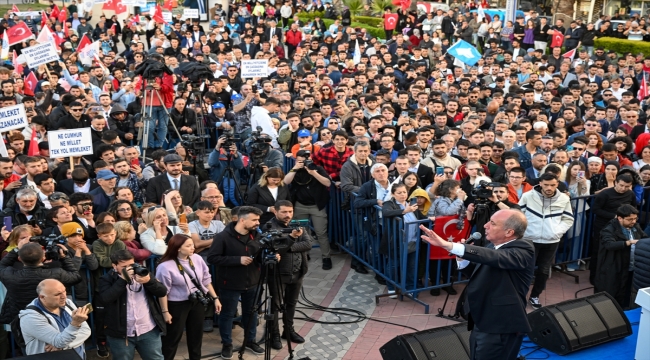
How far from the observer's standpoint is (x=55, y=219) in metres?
7.67

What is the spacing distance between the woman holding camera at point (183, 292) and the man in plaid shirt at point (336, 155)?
11.8ft

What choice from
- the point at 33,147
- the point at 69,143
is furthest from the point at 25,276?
the point at 33,147

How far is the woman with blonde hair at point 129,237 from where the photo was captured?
7375 mm

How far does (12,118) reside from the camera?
35.7ft

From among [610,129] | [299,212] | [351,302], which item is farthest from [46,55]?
[610,129]

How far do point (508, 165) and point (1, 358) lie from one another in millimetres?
6485

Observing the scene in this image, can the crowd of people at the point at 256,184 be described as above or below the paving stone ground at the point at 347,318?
above

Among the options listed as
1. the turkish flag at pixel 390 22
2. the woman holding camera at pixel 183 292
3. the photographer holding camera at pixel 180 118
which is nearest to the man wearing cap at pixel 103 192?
the woman holding camera at pixel 183 292

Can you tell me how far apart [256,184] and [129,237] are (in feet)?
7.61

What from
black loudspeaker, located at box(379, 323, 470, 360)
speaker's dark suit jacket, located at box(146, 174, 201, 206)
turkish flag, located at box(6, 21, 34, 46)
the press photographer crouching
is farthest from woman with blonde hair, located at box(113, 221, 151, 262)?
turkish flag, located at box(6, 21, 34, 46)

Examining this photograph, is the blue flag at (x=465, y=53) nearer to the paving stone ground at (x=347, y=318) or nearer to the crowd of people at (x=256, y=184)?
the crowd of people at (x=256, y=184)

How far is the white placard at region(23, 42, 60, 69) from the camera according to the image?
1436cm

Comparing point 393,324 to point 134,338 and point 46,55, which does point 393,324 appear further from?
point 46,55

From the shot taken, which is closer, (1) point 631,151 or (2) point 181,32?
(1) point 631,151
